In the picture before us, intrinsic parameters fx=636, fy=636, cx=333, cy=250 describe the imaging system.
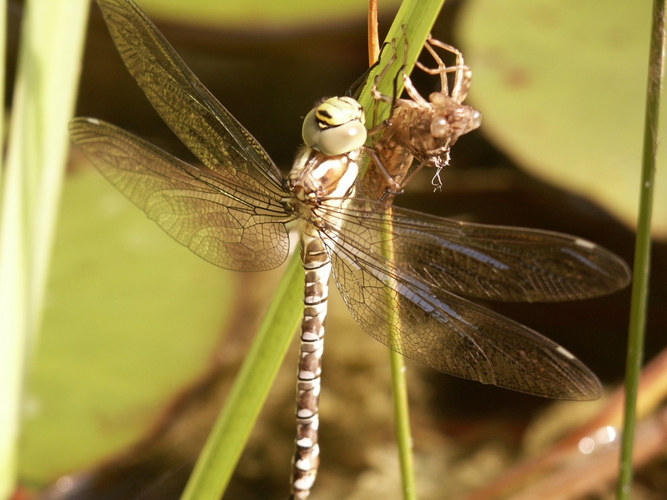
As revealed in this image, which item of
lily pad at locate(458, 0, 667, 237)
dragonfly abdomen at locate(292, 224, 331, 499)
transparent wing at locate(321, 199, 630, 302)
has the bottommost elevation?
dragonfly abdomen at locate(292, 224, 331, 499)

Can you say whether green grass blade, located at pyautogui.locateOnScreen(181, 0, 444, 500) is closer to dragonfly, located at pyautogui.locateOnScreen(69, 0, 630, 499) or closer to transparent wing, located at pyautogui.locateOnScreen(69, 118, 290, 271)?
dragonfly, located at pyautogui.locateOnScreen(69, 0, 630, 499)

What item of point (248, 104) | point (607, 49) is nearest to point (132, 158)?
point (607, 49)

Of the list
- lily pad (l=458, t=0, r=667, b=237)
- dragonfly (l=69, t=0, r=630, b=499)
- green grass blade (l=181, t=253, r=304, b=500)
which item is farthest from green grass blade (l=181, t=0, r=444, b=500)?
lily pad (l=458, t=0, r=667, b=237)

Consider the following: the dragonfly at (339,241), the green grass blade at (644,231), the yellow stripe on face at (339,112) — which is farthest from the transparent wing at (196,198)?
the green grass blade at (644,231)

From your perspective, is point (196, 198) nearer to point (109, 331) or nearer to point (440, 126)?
point (440, 126)

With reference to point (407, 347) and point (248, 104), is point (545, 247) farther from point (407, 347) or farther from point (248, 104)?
point (248, 104)

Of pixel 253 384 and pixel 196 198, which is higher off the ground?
pixel 196 198

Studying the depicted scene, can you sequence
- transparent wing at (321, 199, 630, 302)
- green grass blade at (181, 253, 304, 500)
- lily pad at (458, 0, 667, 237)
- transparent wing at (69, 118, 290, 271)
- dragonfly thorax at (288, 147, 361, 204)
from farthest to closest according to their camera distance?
lily pad at (458, 0, 667, 237) → transparent wing at (69, 118, 290, 271) → dragonfly thorax at (288, 147, 361, 204) → transparent wing at (321, 199, 630, 302) → green grass blade at (181, 253, 304, 500)

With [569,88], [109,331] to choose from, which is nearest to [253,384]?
[109,331]

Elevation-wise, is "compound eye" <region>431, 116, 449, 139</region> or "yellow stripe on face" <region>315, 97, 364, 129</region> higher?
"yellow stripe on face" <region>315, 97, 364, 129</region>
